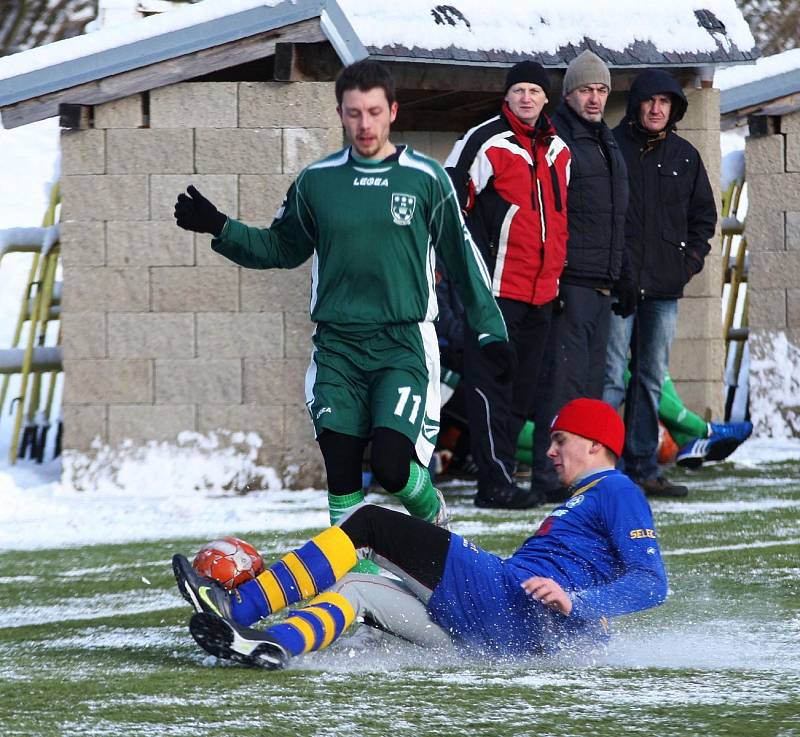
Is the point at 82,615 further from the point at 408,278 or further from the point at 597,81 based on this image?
the point at 597,81

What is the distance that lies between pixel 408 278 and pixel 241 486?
4594mm

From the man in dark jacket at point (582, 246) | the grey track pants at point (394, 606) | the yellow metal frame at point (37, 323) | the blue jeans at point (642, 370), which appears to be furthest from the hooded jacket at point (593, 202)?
the grey track pants at point (394, 606)

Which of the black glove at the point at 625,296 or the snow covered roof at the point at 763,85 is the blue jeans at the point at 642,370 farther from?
the snow covered roof at the point at 763,85

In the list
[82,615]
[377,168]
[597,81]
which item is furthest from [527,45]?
[82,615]

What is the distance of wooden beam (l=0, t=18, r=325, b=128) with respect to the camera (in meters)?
10.1

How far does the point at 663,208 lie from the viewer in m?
9.83

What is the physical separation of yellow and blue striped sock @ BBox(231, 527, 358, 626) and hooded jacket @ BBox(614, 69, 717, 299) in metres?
5.11

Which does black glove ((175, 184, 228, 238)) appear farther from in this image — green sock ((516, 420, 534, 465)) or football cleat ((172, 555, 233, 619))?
green sock ((516, 420, 534, 465))

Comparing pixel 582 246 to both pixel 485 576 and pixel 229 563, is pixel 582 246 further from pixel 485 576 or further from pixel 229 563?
pixel 485 576

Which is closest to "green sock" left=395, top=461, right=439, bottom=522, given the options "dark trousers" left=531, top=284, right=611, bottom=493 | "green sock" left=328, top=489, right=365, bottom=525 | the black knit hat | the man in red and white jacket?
"green sock" left=328, top=489, right=365, bottom=525

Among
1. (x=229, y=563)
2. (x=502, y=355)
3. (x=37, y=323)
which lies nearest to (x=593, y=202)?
(x=502, y=355)

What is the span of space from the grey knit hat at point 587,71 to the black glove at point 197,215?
3.67 m

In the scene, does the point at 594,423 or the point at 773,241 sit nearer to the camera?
the point at 594,423

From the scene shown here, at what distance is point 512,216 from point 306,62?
2.00 m
